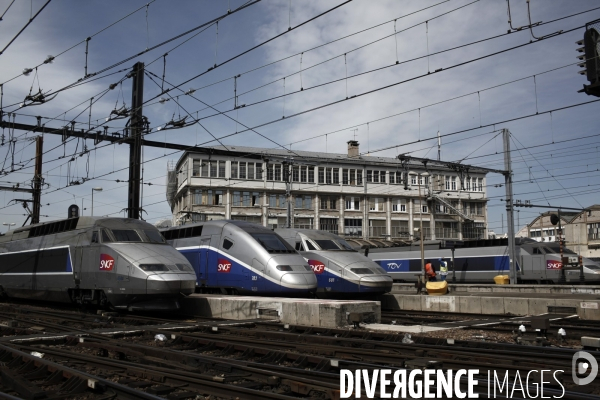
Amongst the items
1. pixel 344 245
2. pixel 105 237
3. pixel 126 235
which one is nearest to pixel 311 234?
pixel 344 245

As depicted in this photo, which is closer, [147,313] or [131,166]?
[147,313]

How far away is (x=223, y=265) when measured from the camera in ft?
62.1

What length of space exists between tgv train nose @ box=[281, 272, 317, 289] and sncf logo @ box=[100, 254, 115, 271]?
509 cm

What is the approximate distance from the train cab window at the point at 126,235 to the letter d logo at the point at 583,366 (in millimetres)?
12708

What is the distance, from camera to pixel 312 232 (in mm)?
21500

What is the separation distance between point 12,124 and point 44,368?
18.6 m

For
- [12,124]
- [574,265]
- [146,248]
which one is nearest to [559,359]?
[146,248]

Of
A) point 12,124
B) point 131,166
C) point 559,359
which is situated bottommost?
point 559,359

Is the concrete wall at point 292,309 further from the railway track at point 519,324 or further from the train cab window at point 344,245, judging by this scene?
the train cab window at point 344,245

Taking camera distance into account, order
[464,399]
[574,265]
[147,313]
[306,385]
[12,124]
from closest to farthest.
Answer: [464,399], [306,385], [147,313], [12,124], [574,265]

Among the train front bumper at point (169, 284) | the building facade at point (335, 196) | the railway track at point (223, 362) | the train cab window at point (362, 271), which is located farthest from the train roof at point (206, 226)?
the building facade at point (335, 196)

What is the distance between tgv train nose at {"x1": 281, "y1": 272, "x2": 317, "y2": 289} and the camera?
17094mm

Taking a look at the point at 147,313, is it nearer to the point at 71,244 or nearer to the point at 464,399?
the point at 71,244

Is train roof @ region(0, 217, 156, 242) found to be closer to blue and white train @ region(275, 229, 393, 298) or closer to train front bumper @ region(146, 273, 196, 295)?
train front bumper @ region(146, 273, 196, 295)
